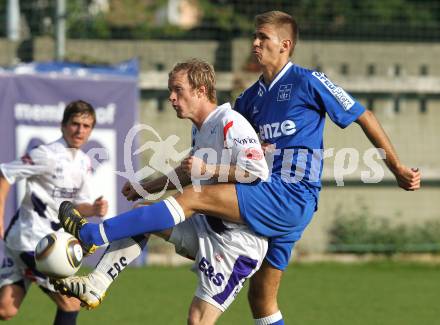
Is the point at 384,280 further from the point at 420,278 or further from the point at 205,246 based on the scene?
the point at 205,246

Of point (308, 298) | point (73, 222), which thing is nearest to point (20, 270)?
point (73, 222)

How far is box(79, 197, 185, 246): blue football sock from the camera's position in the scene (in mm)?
5520

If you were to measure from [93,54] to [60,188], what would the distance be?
23.4 ft

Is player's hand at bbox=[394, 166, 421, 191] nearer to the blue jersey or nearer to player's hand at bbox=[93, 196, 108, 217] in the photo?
the blue jersey

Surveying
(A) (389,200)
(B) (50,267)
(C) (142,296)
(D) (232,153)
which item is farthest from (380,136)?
(A) (389,200)

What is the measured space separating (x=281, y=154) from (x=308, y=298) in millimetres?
4202

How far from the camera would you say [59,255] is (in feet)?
18.3

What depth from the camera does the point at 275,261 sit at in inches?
244

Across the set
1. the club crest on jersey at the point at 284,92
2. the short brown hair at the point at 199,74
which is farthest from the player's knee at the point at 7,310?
the club crest on jersey at the point at 284,92

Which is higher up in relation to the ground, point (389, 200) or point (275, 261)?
point (275, 261)

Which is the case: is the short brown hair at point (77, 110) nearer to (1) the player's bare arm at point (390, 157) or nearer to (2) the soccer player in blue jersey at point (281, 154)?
(2) the soccer player in blue jersey at point (281, 154)

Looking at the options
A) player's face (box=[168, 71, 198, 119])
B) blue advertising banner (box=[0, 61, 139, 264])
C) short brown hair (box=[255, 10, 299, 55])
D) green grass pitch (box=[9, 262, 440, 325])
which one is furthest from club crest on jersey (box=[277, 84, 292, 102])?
blue advertising banner (box=[0, 61, 139, 264])

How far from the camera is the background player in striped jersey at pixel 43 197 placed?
704cm

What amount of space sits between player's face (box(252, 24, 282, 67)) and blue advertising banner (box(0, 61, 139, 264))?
5694mm
